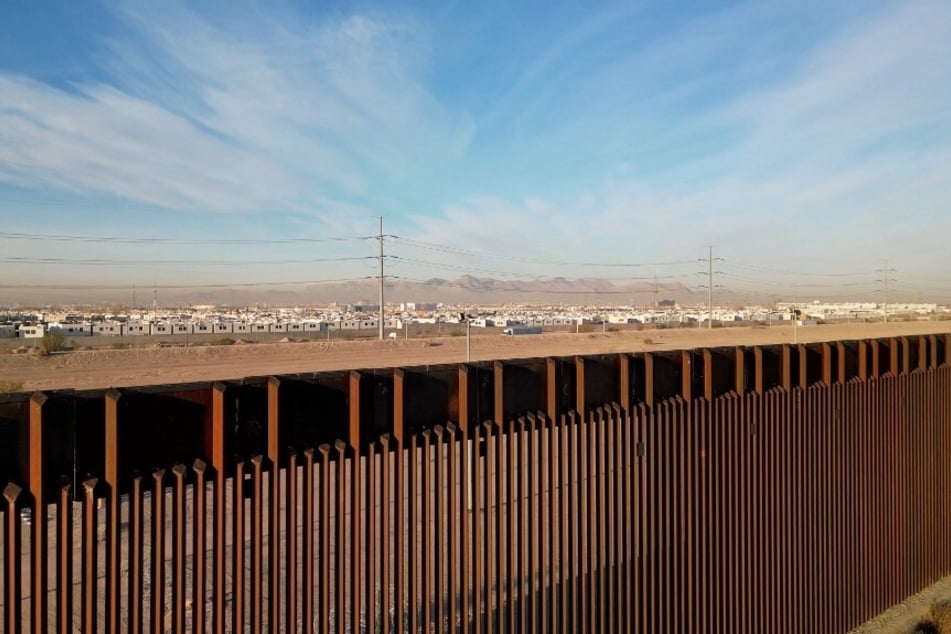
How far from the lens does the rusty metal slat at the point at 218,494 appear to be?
3086mm

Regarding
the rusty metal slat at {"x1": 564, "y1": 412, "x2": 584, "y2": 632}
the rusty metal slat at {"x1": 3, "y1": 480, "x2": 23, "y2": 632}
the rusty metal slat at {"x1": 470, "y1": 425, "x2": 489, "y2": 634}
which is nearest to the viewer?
the rusty metal slat at {"x1": 3, "y1": 480, "x2": 23, "y2": 632}

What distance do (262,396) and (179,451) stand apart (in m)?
0.46

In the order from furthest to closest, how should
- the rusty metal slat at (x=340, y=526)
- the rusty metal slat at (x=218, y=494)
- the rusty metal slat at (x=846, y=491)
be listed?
the rusty metal slat at (x=846, y=491) < the rusty metal slat at (x=340, y=526) < the rusty metal slat at (x=218, y=494)

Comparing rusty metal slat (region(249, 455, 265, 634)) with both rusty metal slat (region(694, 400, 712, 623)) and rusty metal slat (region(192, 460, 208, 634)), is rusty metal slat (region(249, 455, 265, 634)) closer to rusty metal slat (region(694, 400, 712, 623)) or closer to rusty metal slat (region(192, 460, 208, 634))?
rusty metal slat (region(192, 460, 208, 634))

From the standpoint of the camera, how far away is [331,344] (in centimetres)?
5344

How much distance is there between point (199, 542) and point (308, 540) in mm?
550

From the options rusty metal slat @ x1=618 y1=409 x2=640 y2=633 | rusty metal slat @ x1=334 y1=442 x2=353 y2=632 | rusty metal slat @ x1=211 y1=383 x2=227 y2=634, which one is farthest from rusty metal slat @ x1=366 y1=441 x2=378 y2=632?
rusty metal slat @ x1=618 y1=409 x2=640 y2=633

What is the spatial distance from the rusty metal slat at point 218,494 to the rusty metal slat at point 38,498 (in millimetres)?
666

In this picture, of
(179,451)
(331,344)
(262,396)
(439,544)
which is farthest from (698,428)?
(331,344)

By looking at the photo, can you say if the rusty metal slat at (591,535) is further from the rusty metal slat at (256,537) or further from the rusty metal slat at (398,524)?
the rusty metal slat at (256,537)

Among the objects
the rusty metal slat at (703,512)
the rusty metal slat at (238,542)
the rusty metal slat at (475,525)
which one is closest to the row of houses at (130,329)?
the rusty metal slat at (703,512)

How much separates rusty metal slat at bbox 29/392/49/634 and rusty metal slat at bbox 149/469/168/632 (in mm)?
413

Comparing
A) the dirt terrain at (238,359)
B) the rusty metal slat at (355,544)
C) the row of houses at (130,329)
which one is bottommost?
the dirt terrain at (238,359)

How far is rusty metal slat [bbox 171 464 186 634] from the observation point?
296 centimetres
